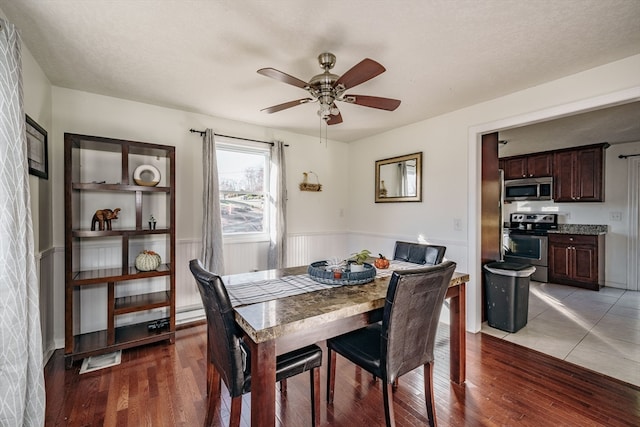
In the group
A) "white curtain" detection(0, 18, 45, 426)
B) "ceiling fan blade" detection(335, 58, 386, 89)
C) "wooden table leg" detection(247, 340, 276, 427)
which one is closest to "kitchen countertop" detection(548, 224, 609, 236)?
"ceiling fan blade" detection(335, 58, 386, 89)

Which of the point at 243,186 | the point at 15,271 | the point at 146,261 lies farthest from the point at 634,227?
the point at 15,271

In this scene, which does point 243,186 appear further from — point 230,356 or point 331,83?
point 230,356

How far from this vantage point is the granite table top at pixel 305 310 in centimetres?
121

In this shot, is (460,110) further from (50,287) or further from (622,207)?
(50,287)

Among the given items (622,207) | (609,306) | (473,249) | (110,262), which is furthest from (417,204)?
(622,207)

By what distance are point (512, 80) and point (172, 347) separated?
3.88 metres

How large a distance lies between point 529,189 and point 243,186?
16.7ft

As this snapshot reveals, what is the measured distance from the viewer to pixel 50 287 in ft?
8.30

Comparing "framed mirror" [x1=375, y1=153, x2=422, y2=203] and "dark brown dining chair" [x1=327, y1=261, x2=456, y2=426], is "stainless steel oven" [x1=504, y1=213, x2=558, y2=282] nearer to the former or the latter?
"framed mirror" [x1=375, y1=153, x2=422, y2=203]

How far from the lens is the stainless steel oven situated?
4.96 metres

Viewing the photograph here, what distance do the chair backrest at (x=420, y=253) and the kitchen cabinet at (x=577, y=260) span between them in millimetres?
3785

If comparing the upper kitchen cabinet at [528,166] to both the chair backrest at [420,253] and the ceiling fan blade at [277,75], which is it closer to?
the chair backrest at [420,253]

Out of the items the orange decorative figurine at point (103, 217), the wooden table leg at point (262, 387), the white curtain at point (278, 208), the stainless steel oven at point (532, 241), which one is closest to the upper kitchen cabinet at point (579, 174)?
the stainless steel oven at point (532, 241)

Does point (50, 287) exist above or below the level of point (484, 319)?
above
